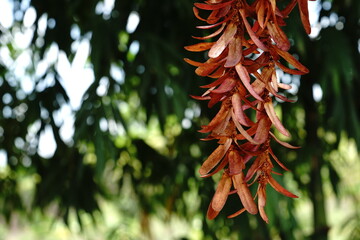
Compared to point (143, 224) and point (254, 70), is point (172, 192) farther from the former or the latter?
point (254, 70)

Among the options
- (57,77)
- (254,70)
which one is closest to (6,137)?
(57,77)

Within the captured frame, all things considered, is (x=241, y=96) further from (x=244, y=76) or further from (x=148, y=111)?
(x=148, y=111)

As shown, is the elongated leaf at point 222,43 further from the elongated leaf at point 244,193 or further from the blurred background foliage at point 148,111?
the blurred background foliage at point 148,111

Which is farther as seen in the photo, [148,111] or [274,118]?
[148,111]

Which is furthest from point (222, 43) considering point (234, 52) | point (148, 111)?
point (148, 111)

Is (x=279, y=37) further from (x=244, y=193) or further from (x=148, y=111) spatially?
(x=148, y=111)

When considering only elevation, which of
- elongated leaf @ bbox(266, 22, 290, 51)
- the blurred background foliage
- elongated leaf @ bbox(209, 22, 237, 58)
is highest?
elongated leaf @ bbox(209, 22, 237, 58)

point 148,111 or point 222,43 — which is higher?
point 222,43

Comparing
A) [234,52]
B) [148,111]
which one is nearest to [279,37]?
[234,52]

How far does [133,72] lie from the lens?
1.30 m

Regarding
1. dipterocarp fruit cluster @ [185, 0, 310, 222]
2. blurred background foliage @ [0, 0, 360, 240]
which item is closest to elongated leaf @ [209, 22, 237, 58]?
dipterocarp fruit cluster @ [185, 0, 310, 222]

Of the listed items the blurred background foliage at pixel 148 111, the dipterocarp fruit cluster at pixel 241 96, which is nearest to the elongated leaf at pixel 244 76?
the dipterocarp fruit cluster at pixel 241 96

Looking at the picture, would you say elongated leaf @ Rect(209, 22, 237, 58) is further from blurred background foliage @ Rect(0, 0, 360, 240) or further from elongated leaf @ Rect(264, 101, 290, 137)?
blurred background foliage @ Rect(0, 0, 360, 240)

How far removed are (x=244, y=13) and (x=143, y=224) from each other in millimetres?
1545
